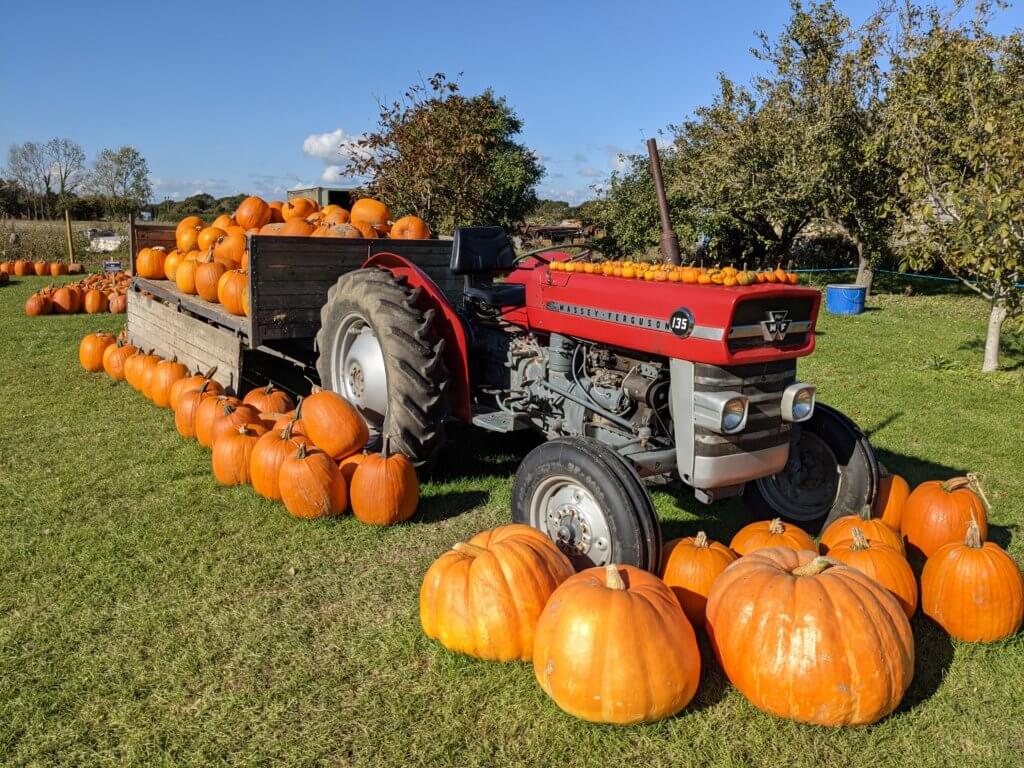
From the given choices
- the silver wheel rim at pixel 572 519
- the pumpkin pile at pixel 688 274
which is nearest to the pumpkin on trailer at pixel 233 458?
the silver wheel rim at pixel 572 519

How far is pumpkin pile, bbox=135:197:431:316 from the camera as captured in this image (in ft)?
21.3

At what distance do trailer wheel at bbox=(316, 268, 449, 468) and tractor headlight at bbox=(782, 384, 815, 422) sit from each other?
201cm

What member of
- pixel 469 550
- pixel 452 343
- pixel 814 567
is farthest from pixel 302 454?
pixel 814 567

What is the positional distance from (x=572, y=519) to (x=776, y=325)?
4.25 ft

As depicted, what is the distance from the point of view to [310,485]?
4.23 meters

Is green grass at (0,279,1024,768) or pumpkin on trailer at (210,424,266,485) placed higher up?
pumpkin on trailer at (210,424,266,485)

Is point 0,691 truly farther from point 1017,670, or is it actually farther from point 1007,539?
point 1007,539

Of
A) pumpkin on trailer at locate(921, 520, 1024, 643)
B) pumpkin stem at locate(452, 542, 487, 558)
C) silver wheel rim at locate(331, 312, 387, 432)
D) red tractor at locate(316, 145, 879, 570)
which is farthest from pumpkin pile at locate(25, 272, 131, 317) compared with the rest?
pumpkin on trailer at locate(921, 520, 1024, 643)

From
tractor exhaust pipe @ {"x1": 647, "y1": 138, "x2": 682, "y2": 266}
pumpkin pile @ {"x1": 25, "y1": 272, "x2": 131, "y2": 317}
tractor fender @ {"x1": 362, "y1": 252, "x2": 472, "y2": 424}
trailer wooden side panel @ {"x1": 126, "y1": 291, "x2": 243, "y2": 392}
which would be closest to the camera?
tractor exhaust pipe @ {"x1": 647, "y1": 138, "x2": 682, "y2": 266}

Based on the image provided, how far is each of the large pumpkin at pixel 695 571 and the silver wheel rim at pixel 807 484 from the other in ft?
3.39

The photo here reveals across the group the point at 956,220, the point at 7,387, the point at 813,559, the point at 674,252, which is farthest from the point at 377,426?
the point at 956,220

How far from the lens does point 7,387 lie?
726 cm

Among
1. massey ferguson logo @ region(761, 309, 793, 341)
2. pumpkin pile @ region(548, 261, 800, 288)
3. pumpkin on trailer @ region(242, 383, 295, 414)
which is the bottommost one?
pumpkin on trailer @ region(242, 383, 295, 414)

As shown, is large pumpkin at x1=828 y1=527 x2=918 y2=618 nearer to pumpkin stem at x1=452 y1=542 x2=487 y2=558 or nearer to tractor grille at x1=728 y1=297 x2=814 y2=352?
tractor grille at x1=728 y1=297 x2=814 y2=352
